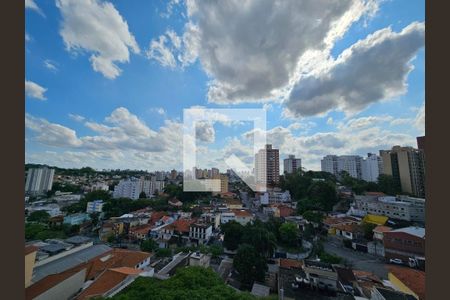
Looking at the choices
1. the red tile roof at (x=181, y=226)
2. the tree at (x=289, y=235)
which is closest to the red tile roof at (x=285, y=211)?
the tree at (x=289, y=235)

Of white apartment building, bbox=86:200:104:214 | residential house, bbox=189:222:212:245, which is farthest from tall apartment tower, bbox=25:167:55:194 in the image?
residential house, bbox=189:222:212:245

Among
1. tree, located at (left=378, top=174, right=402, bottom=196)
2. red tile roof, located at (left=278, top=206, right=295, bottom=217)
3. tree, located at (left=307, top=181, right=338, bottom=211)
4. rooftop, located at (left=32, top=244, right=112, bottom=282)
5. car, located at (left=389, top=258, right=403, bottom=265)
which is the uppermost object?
tree, located at (left=378, top=174, right=402, bottom=196)

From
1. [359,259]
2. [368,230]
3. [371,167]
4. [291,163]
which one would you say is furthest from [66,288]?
[371,167]

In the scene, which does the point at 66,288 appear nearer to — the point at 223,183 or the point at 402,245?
the point at 402,245

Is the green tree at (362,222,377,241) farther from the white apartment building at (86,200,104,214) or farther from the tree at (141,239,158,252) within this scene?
the white apartment building at (86,200,104,214)

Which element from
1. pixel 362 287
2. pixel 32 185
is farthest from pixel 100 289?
pixel 32 185

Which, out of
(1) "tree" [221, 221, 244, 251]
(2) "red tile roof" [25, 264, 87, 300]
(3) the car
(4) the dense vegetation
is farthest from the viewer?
(1) "tree" [221, 221, 244, 251]
